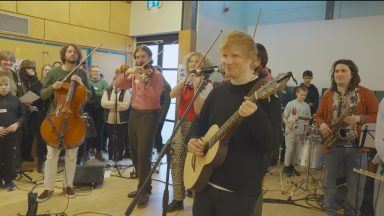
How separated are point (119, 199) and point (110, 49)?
3810 mm

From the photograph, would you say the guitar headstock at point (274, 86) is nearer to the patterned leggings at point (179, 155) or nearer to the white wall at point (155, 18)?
the patterned leggings at point (179, 155)

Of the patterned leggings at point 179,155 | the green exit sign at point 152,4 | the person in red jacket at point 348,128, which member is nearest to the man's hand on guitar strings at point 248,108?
the patterned leggings at point 179,155

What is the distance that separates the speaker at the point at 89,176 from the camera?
11.7 ft

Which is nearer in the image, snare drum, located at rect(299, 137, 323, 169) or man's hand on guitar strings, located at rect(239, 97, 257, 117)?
man's hand on guitar strings, located at rect(239, 97, 257, 117)

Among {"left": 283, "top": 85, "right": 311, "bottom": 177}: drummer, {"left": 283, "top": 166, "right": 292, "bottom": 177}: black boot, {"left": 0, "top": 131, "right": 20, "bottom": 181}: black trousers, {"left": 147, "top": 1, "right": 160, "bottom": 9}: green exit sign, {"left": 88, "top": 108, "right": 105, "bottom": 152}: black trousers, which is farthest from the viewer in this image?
{"left": 147, "top": 1, "right": 160, "bottom": 9}: green exit sign

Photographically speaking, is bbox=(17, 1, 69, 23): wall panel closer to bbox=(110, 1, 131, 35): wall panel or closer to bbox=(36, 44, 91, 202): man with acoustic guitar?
bbox=(110, 1, 131, 35): wall panel

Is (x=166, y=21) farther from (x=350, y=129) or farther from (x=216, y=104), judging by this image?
(x=216, y=104)

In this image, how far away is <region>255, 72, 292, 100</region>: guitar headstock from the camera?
1243mm

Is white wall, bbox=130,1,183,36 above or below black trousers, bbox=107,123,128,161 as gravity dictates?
above

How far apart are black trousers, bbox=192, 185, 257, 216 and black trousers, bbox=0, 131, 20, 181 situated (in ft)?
9.54

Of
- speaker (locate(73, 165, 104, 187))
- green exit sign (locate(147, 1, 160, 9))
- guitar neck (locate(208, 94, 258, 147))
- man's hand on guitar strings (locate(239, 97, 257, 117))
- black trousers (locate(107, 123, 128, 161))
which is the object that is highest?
green exit sign (locate(147, 1, 160, 9))

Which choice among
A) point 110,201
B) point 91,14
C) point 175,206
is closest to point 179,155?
point 175,206

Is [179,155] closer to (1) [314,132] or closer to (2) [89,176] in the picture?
(2) [89,176]

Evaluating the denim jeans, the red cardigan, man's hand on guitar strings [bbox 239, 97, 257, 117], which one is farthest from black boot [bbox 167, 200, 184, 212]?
man's hand on guitar strings [bbox 239, 97, 257, 117]
